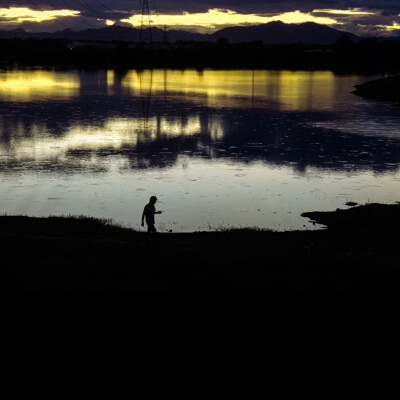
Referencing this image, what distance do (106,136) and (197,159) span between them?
16.2m

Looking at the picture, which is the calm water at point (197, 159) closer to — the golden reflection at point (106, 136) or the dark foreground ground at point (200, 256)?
the golden reflection at point (106, 136)

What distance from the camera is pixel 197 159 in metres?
54.8

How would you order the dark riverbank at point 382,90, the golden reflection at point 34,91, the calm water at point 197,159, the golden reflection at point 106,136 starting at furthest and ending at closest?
the dark riverbank at point 382,90, the golden reflection at point 34,91, the golden reflection at point 106,136, the calm water at point 197,159

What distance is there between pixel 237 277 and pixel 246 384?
9882 millimetres

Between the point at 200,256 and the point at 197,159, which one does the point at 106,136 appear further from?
the point at 200,256

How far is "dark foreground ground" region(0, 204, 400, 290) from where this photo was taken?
58.7 feet

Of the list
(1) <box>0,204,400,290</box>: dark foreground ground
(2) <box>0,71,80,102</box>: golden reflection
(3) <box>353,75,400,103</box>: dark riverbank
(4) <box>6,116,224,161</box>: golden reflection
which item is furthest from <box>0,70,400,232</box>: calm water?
(3) <box>353,75,400,103</box>: dark riverbank

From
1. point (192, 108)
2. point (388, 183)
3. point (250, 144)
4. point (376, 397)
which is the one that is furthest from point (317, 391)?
point (192, 108)

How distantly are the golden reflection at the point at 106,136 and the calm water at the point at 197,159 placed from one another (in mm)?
117

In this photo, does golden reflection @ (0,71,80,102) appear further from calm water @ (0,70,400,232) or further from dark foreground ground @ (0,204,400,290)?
dark foreground ground @ (0,204,400,290)

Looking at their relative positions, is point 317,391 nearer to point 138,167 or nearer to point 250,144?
point 138,167

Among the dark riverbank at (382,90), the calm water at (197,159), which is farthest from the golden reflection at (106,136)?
the dark riverbank at (382,90)

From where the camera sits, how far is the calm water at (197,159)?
37.6 metres

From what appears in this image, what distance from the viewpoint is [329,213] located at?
34969 millimetres
